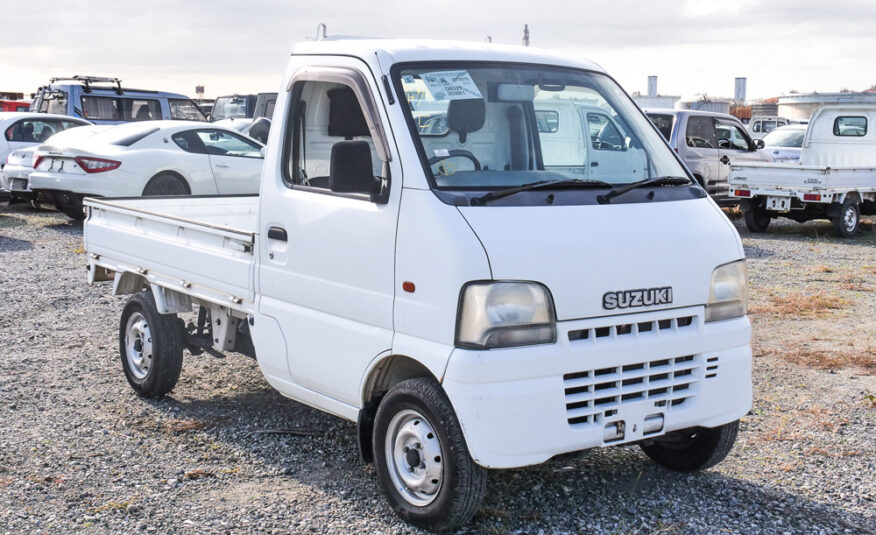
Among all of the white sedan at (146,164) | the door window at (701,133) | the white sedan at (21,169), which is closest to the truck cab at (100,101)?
the white sedan at (21,169)

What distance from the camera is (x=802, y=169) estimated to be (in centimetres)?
1495

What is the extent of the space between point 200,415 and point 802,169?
11.5 meters

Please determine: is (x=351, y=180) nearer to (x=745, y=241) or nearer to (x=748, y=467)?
(x=748, y=467)

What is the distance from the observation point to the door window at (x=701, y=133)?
16641 mm

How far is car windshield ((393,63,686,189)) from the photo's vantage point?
14.4 ft

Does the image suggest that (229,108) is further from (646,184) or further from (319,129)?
(646,184)

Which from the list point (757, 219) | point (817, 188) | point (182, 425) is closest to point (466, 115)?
point (182, 425)

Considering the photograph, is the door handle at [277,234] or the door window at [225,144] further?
the door window at [225,144]

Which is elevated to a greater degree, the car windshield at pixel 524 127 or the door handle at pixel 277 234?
the car windshield at pixel 524 127

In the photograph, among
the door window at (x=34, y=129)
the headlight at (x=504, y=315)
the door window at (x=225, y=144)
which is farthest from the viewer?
the door window at (x=34, y=129)

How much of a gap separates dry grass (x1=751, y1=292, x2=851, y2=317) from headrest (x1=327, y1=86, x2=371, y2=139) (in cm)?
564

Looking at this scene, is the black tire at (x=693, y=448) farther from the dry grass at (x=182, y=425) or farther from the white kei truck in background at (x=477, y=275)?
the dry grass at (x=182, y=425)

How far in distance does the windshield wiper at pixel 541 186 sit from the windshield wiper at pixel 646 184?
0.27ft

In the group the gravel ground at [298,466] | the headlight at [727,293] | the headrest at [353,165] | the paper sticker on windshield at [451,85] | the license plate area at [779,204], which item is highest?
the paper sticker on windshield at [451,85]
